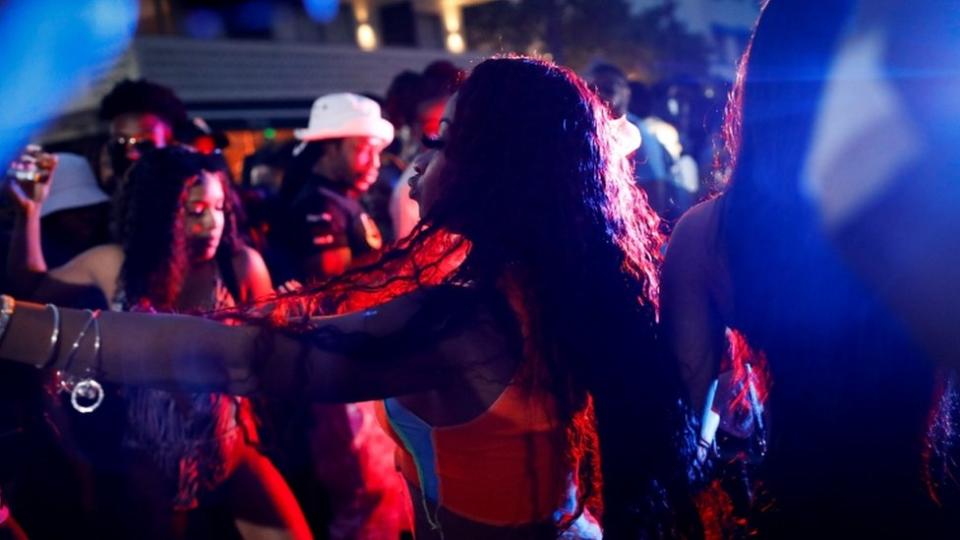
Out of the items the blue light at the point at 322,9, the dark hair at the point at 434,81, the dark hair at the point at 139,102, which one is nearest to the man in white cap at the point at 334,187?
the dark hair at the point at 434,81

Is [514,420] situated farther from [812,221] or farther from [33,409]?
[33,409]

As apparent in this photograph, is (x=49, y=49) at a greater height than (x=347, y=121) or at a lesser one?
greater

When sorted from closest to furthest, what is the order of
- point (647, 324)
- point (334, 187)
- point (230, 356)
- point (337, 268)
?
1. point (230, 356)
2. point (647, 324)
3. point (337, 268)
4. point (334, 187)

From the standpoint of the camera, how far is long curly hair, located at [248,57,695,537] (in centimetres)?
147

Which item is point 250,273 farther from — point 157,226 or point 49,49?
point 49,49

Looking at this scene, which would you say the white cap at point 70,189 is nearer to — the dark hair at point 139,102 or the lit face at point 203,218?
the dark hair at point 139,102

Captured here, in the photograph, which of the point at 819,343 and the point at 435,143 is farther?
the point at 435,143

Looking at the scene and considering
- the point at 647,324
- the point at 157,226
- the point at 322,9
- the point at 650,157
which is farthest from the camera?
the point at 322,9

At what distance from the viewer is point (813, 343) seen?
1.41 metres

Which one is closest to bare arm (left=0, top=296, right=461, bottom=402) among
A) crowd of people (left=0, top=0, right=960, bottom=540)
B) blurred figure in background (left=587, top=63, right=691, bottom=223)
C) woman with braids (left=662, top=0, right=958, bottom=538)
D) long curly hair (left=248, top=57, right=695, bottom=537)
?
crowd of people (left=0, top=0, right=960, bottom=540)

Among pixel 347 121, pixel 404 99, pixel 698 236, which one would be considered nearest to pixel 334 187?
pixel 347 121

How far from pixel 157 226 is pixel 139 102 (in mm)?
1678

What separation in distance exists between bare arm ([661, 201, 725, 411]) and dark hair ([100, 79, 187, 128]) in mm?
3551

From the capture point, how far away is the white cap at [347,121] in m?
4.52
